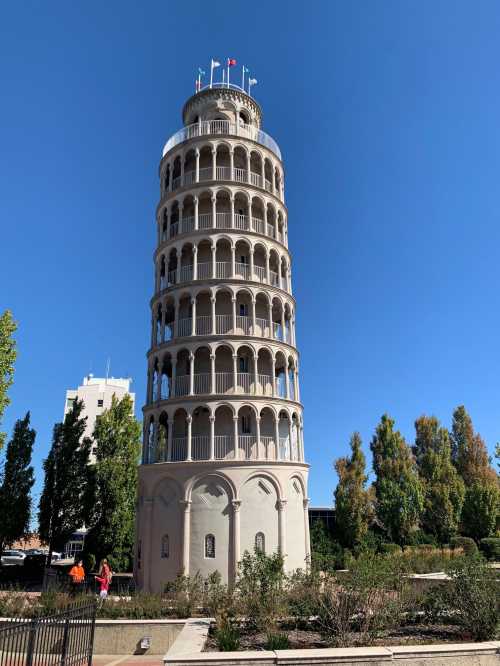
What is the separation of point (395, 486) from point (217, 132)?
36192mm

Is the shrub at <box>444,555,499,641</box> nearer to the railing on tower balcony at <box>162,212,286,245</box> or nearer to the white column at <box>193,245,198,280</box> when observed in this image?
the white column at <box>193,245,198,280</box>

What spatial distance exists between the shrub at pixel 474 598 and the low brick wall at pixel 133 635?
7.50 m

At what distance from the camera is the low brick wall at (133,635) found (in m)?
14.2

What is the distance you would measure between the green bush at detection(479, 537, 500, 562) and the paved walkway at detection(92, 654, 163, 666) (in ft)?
115

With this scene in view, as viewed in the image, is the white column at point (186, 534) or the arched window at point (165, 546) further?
the arched window at point (165, 546)

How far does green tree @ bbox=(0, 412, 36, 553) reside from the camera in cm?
3186

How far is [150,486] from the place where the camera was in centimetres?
2928

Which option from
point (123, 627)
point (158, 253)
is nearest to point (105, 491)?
point (158, 253)

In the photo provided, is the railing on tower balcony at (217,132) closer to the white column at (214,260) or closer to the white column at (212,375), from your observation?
the white column at (214,260)

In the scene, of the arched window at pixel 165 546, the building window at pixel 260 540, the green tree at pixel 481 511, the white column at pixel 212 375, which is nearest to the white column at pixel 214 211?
the white column at pixel 212 375

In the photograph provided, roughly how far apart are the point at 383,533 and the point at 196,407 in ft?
92.3

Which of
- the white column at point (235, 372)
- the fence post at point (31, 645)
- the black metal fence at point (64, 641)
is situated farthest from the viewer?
the white column at point (235, 372)

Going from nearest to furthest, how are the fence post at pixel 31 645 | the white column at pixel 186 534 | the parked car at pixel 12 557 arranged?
the fence post at pixel 31 645 → the white column at pixel 186 534 → the parked car at pixel 12 557

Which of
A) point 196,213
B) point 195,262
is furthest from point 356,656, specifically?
point 196,213
